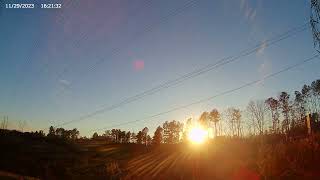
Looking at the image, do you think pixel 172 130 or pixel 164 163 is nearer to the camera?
pixel 164 163

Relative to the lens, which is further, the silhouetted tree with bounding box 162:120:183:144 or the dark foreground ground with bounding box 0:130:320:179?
the silhouetted tree with bounding box 162:120:183:144

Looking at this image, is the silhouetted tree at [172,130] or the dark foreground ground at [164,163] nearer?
the dark foreground ground at [164,163]

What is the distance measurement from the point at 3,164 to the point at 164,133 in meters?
124

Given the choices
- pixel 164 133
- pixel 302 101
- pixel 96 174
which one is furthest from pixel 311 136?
pixel 164 133

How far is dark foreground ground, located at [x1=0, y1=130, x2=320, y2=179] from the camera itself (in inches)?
1126

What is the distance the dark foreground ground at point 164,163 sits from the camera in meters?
28.6

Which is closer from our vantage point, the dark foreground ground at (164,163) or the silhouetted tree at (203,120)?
the dark foreground ground at (164,163)

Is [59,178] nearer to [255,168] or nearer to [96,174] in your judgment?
[96,174]

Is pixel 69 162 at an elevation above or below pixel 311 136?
below

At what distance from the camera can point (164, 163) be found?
61.2 metres

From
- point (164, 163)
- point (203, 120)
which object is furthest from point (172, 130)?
point (164, 163)

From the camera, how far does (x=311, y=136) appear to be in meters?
30.1

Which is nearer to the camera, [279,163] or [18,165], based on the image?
[279,163]

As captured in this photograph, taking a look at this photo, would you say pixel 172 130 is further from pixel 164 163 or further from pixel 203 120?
pixel 164 163
